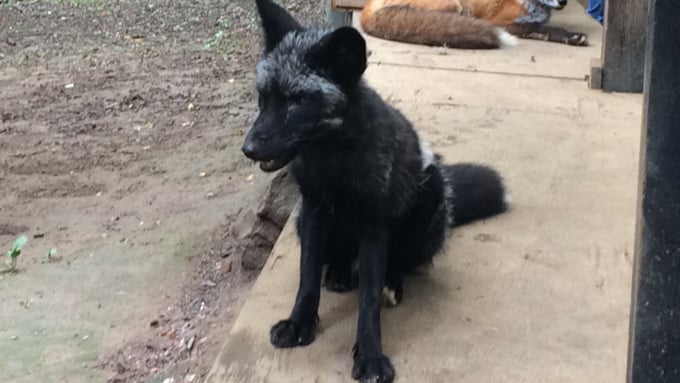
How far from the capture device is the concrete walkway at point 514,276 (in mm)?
2357

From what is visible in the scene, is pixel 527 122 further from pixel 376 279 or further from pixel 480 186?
pixel 376 279

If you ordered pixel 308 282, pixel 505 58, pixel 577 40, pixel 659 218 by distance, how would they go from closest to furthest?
pixel 659 218 < pixel 308 282 < pixel 505 58 < pixel 577 40

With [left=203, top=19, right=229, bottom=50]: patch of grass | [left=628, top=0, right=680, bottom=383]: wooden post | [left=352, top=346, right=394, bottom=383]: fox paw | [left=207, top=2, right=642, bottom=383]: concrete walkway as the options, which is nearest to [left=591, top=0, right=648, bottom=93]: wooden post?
[left=207, top=2, right=642, bottom=383]: concrete walkway

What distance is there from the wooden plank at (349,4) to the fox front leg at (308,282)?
4.64 meters

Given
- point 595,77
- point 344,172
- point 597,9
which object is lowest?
point 597,9

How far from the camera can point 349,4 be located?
693 cm

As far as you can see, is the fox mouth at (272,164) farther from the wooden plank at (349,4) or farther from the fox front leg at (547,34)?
the wooden plank at (349,4)

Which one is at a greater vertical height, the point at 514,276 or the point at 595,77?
the point at 514,276

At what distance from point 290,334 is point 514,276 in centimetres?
84

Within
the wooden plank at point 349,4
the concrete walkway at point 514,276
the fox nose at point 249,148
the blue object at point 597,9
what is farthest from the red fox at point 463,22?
the fox nose at point 249,148

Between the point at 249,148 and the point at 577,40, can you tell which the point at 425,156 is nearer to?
the point at 249,148

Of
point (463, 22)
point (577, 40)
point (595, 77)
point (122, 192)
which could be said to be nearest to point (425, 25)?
point (463, 22)

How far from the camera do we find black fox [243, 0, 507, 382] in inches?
87.9

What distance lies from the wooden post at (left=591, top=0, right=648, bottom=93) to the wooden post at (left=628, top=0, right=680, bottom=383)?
3632mm
